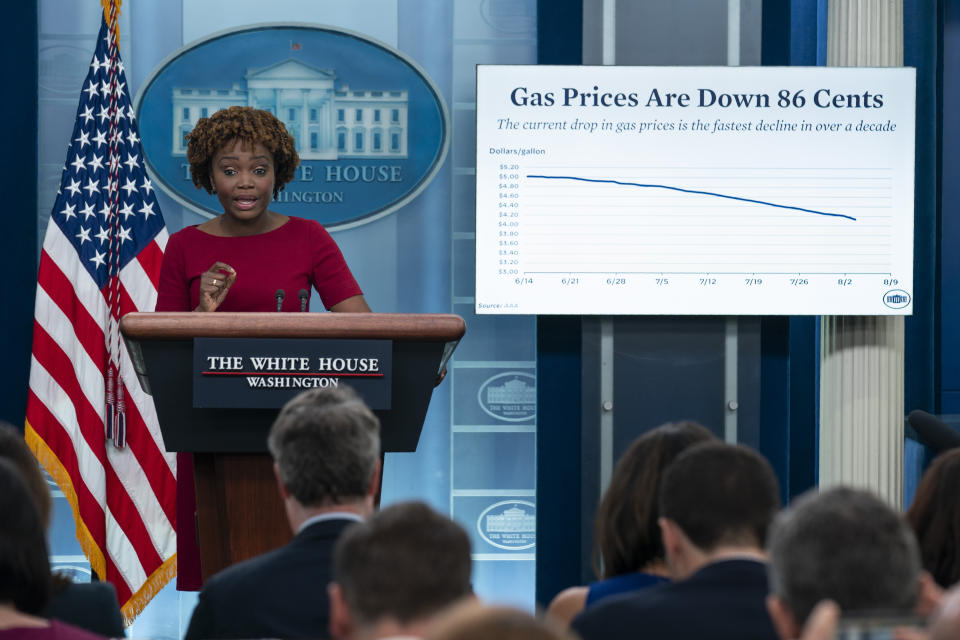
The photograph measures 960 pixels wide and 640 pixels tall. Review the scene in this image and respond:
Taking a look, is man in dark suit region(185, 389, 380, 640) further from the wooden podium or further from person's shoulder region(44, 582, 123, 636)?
the wooden podium

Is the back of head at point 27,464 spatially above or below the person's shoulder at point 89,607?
above

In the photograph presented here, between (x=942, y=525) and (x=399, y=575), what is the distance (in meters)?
1.12

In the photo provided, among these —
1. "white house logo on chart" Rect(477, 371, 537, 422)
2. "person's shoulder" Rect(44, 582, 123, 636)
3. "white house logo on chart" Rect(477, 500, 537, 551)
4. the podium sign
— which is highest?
the podium sign

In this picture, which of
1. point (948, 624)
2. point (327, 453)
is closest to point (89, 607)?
point (327, 453)

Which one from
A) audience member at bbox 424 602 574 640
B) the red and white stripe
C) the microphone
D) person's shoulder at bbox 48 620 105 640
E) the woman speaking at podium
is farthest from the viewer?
the red and white stripe

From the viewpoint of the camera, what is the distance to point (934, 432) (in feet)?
12.0

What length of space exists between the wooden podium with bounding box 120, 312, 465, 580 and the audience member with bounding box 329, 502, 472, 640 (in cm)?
118

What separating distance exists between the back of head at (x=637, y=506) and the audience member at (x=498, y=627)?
1.20 meters

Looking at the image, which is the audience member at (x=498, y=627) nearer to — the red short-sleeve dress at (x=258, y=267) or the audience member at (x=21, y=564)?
the audience member at (x=21, y=564)

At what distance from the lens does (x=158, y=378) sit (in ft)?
7.95

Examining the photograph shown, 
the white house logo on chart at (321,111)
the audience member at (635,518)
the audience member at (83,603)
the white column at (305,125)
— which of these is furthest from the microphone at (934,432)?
the audience member at (83,603)

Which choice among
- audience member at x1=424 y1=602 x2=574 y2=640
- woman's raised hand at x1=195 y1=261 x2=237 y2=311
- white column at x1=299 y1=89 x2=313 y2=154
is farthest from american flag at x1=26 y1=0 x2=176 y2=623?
audience member at x1=424 y1=602 x2=574 y2=640

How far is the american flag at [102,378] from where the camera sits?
3926 millimetres

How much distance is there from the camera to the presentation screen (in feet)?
13.1
